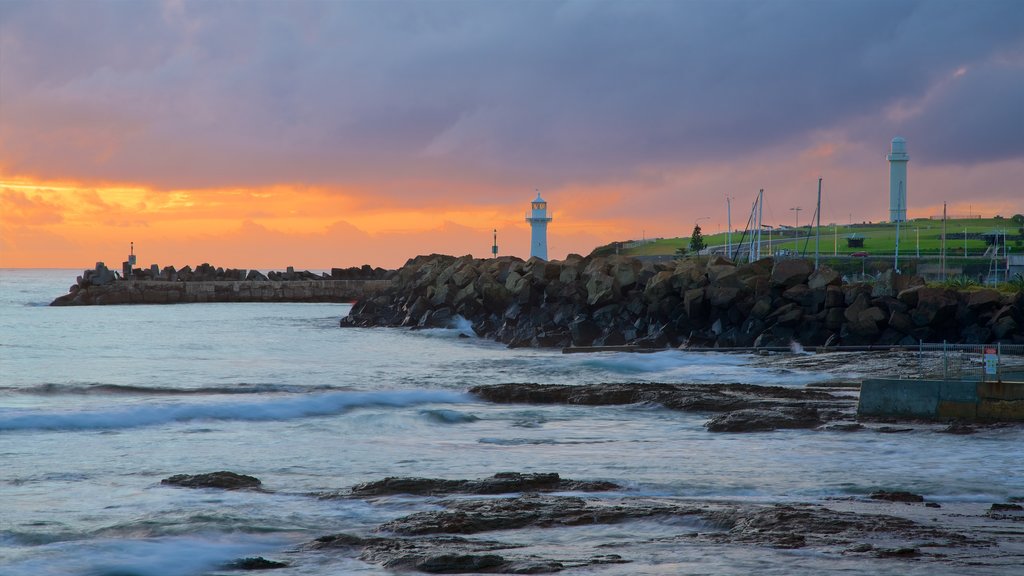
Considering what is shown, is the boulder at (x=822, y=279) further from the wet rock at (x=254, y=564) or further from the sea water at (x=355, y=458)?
the wet rock at (x=254, y=564)

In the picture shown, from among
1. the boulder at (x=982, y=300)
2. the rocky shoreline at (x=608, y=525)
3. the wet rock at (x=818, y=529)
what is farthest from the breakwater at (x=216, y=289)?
the wet rock at (x=818, y=529)

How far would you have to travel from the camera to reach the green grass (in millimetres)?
65188

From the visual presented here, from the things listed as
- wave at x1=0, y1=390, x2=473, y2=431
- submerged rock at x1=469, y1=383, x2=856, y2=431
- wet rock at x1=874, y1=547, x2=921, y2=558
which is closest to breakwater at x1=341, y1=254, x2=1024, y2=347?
submerged rock at x1=469, y1=383, x2=856, y2=431

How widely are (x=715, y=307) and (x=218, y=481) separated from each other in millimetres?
20161

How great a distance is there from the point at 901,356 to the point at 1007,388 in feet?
24.3

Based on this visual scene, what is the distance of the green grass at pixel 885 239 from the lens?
6519 cm

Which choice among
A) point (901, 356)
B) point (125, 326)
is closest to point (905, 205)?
point (125, 326)

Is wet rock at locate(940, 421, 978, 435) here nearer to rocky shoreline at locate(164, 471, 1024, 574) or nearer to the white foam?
rocky shoreline at locate(164, 471, 1024, 574)

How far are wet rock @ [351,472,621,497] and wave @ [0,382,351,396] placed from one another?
33.0 feet

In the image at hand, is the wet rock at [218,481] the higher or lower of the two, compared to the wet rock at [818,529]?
A: lower

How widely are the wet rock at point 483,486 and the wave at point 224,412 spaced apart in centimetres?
665

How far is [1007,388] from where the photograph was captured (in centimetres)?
1336

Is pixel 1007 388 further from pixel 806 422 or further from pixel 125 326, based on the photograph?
pixel 125 326

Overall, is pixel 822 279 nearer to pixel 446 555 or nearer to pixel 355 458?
pixel 355 458
